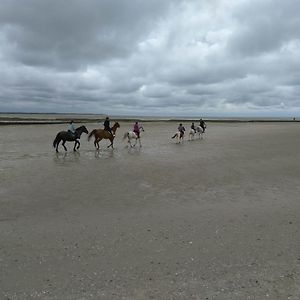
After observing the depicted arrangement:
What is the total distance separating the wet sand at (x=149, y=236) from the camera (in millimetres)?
5234

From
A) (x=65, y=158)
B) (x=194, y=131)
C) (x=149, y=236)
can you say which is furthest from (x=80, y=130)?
(x=149, y=236)

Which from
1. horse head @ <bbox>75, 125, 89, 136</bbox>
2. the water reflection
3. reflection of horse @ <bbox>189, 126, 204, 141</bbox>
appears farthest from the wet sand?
reflection of horse @ <bbox>189, 126, 204, 141</bbox>

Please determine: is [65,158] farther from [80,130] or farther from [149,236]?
[149,236]

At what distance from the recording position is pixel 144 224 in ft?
26.2

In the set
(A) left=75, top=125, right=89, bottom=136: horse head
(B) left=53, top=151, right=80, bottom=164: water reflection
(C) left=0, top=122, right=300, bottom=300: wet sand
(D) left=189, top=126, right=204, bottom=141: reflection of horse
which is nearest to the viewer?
(C) left=0, top=122, right=300, bottom=300: wet sand

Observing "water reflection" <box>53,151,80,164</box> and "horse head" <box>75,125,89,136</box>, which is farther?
"horse head" <box>75,125,89,136</box>

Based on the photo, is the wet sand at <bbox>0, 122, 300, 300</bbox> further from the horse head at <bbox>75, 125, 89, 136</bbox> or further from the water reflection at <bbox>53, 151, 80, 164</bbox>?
the horse head at <bbox>75, 125, 89, 136</bbox>

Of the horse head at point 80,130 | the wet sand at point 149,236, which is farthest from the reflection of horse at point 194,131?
the wet sand at point 149,236

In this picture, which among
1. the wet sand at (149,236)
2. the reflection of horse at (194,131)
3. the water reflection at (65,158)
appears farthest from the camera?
the reflection of horse at (194,131)

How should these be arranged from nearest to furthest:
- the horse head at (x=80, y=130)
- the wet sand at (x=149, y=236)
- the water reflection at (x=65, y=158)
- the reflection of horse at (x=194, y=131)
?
the wet sand at (x=149, y=236), the water reflection at (x=65, y=158), the horse head at (x=80, y=130), the reflection of horse at (x=194, y=131)

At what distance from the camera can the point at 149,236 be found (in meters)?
7.22

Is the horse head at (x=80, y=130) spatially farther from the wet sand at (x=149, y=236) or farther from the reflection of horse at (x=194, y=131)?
the reflection of horse at (x=194, y=131)

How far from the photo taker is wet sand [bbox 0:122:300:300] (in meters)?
5.23

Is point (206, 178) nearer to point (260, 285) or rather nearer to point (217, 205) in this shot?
point (217, 205)
